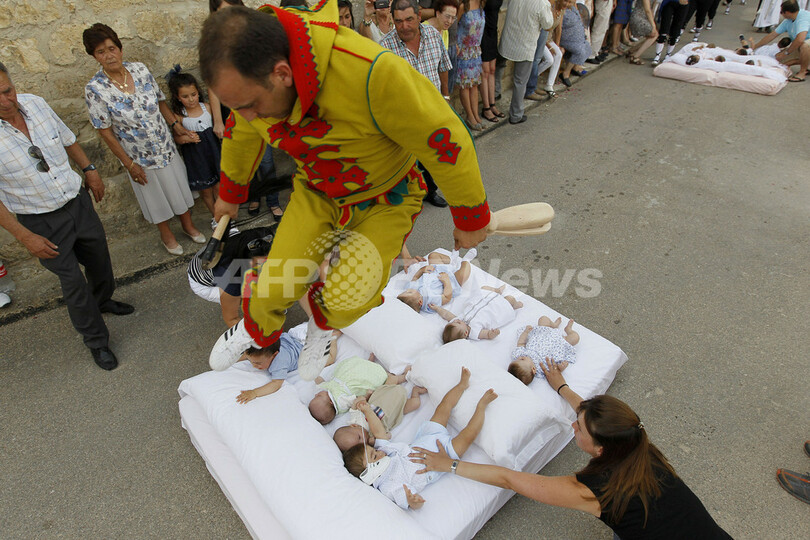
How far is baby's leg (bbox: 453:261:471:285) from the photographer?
137 inches

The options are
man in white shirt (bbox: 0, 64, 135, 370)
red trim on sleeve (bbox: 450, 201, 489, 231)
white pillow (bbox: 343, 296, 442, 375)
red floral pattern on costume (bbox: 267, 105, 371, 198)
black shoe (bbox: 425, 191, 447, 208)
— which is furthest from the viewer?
black shoe (bbox: 425, 191, 447, 208)

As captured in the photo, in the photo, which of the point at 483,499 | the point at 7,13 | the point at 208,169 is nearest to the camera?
the point at 483,499

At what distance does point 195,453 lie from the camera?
2633 mm

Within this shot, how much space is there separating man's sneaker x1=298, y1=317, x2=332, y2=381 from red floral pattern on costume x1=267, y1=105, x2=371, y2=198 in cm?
73

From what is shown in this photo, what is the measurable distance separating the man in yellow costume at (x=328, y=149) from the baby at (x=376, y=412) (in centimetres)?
53

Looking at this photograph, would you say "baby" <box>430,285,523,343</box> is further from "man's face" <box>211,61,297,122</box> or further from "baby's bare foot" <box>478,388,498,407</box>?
"man's face" <box>211,61,297,122</box>

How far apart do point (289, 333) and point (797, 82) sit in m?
8.39

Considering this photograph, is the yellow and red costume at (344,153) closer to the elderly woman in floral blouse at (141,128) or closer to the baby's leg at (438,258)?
the baby's leg at (438,258)

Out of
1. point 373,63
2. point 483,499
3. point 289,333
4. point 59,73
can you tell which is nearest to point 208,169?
point 59,73

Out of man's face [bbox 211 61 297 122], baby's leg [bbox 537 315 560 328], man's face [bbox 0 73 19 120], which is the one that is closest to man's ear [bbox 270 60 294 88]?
man's face [bbox 211 61 297 122]

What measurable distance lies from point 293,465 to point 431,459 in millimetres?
634

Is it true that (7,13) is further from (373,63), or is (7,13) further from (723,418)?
(723,418)

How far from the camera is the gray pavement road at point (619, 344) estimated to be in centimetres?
238

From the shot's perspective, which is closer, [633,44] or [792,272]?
[792,272]
